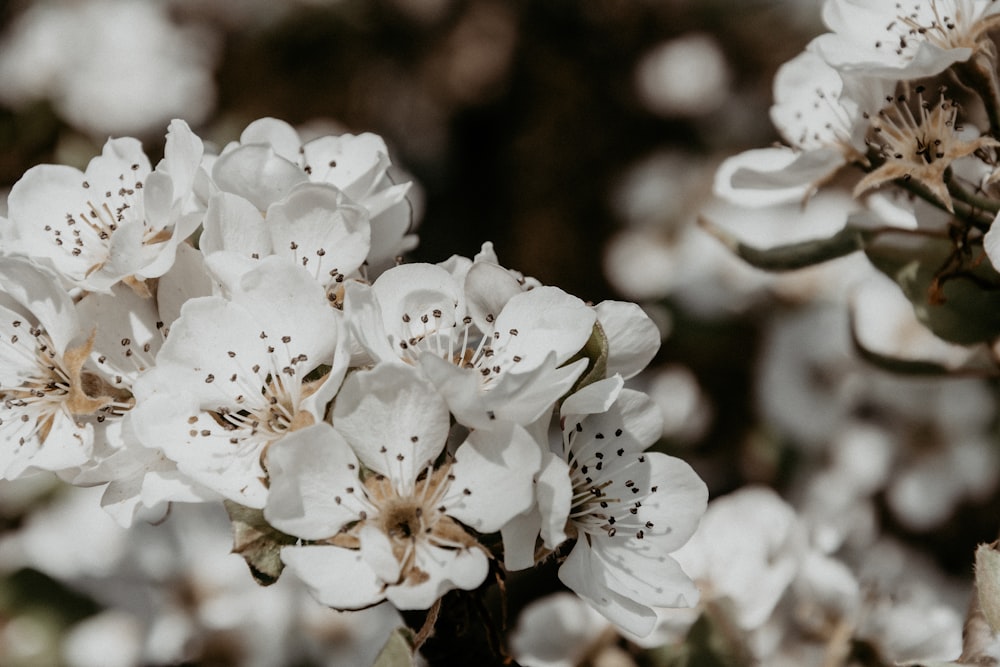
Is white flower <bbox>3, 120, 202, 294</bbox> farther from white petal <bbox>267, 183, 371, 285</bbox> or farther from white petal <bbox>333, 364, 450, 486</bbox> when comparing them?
white petal <bbox>333, 364, 450, 486</bbox>

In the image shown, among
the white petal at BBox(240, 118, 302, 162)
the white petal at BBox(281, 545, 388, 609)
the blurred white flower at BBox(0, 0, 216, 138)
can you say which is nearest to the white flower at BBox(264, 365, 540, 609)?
the white petal at BBox(281, 545, 388, 609)

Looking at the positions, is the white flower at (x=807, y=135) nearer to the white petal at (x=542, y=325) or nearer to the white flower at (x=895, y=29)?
the white flower at (x=895, y=29)

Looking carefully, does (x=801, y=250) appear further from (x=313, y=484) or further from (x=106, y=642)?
(x=106, y=642)

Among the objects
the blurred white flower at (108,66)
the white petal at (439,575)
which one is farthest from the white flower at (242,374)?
the blurred white flower at (108,66)

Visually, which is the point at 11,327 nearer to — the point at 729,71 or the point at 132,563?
the point at 132,563

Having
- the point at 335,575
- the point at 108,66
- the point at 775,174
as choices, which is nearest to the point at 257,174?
the point at 335,575

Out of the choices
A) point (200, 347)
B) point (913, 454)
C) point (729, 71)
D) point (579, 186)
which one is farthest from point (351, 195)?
point (729, 71)

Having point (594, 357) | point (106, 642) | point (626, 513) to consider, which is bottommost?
point (106, 642)
